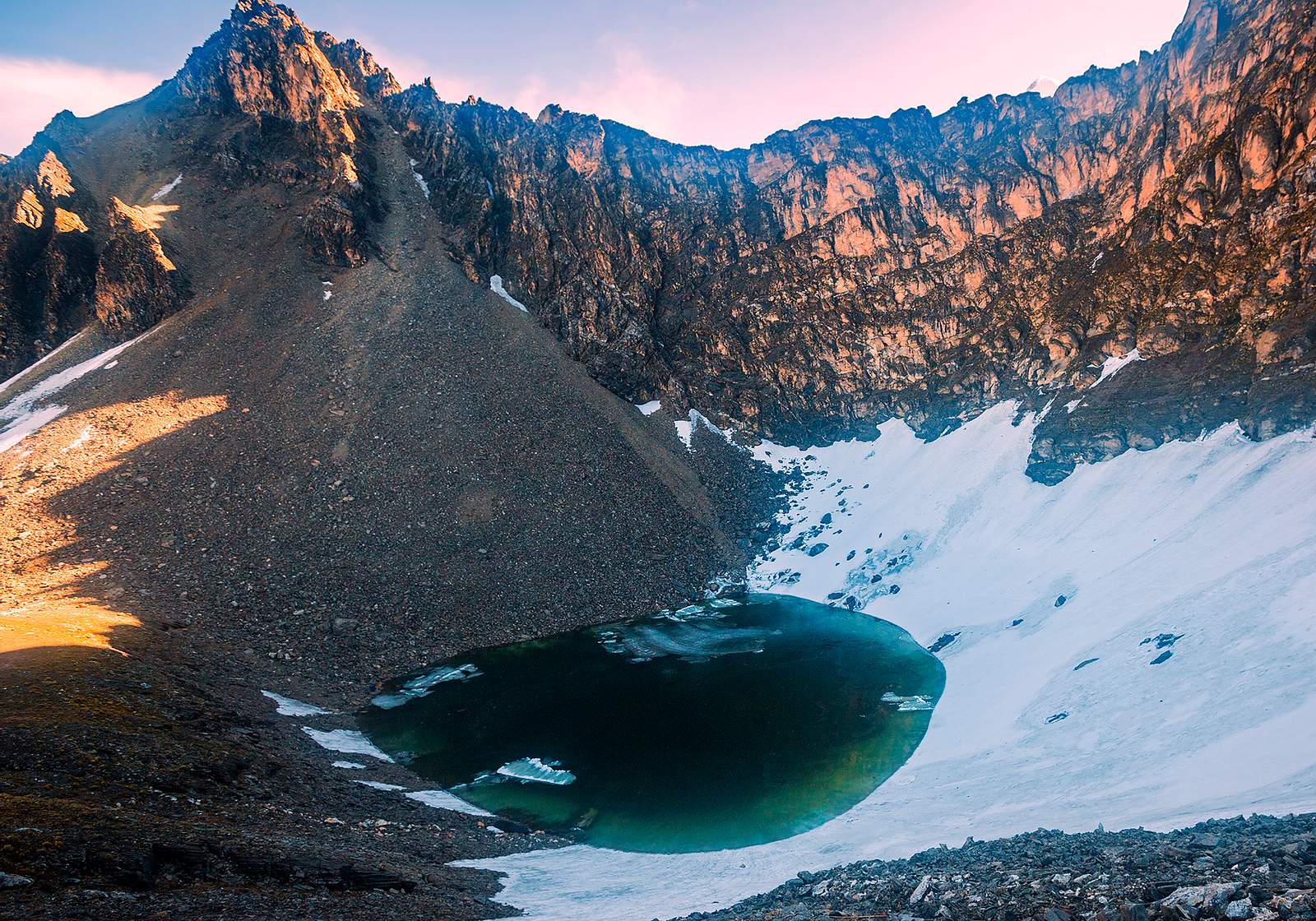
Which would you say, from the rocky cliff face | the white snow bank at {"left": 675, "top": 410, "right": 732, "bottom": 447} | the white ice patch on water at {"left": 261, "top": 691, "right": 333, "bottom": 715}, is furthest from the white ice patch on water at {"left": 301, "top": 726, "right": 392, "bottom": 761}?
the rocky cliff face

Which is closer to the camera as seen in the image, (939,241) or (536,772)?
(536,772)

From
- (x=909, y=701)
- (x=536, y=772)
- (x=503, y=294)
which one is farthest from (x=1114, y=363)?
(x=503, y=294)

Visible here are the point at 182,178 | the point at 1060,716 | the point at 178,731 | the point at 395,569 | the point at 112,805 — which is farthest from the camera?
the point at 182,178

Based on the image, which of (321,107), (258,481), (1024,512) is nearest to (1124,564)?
(1024,512)

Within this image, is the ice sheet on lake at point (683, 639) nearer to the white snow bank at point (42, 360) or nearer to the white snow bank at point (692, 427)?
the white snow bank at point (692, 427)

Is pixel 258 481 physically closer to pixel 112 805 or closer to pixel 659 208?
pixel 112 805

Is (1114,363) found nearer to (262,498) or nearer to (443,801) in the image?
(443,801)
